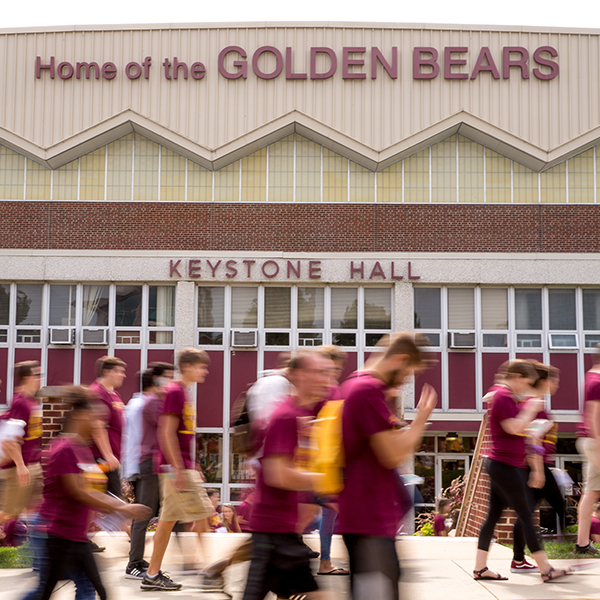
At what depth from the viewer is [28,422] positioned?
23.6 ft

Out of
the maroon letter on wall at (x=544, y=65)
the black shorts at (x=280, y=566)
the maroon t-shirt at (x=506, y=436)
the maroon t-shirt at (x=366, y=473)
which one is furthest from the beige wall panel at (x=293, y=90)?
the black shorts at (x=280, y=566)

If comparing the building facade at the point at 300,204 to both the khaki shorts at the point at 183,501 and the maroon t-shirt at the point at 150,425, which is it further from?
the khaki shorts at the point at 183,501

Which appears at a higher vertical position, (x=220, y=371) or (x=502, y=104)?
(x=502, y=104)

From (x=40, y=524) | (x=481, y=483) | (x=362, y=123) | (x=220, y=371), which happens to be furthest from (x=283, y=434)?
(x=362, y=123)

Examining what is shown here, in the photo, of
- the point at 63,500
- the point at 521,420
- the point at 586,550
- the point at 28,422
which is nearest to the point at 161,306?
the point at 28,422

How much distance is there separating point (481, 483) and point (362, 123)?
44.0 feet

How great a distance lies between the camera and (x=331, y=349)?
566cm

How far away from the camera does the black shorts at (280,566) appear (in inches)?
146

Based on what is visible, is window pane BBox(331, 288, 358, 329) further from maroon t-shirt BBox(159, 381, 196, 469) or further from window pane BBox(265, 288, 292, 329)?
maroon t-shirt BBox(159, 381, 196, 469)

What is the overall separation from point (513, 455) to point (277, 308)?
48.3ft

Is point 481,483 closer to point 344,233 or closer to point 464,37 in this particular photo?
point 344,233

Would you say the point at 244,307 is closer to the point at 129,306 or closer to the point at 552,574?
the point at 129,306

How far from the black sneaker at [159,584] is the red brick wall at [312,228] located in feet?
49.0

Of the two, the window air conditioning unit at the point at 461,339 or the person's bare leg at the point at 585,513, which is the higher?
the window air conditioning unit at the point at 461,339
